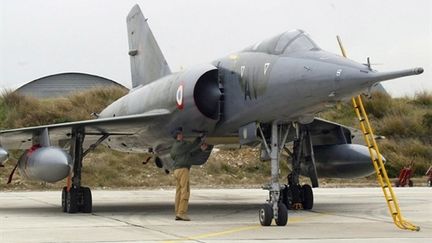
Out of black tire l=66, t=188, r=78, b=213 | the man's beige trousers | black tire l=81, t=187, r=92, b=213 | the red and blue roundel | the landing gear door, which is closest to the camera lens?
the man's beige trousers

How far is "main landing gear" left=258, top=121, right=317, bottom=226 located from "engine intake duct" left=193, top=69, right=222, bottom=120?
950mm

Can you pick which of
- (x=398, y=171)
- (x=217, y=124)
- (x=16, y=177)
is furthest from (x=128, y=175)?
(x=217, y=124)

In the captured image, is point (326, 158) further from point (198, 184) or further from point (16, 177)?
point (16, 177)

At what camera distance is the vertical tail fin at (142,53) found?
52.7 feet

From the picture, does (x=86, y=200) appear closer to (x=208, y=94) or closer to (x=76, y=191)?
(x=76, y=191)

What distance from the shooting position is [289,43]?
10.9 m

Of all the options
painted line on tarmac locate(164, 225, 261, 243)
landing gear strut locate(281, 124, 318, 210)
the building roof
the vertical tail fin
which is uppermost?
the building roof

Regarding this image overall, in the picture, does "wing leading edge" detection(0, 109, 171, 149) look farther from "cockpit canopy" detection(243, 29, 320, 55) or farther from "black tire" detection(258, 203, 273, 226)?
"black tire" detection(258, 203, 273, 226)

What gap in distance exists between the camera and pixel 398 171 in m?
29.8

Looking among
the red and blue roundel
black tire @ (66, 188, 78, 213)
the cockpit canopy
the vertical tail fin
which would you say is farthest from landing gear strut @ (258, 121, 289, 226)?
the vertical tail fin

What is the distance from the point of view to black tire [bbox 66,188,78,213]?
13.6m

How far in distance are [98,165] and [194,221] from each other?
1806 centimetres

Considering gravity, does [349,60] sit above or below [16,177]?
above

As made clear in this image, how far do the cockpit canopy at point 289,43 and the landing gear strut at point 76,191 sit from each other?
14.1 feet
